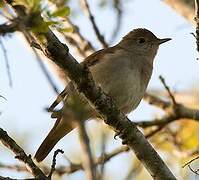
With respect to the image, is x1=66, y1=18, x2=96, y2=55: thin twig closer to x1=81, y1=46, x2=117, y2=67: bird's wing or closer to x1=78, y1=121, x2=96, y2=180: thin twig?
x1=81, y1=46, x2=117, y2=67: bird's wing

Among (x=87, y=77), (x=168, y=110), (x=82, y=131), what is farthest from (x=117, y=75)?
(x=82, y=131)

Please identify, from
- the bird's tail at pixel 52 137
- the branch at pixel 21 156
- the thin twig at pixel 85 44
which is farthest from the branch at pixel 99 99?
the thin twig at pixel 85 44

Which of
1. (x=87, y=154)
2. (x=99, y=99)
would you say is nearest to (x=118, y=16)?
(x=99, y=99)

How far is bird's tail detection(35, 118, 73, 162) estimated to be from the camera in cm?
701

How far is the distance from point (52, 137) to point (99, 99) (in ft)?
8.12

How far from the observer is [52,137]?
285 inches

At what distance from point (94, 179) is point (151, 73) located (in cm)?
525

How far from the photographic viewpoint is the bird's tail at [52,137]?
701cm

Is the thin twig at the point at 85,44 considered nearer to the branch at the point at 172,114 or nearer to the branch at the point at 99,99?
the branch at the point at 172,114

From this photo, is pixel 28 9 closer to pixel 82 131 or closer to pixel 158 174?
pixel 82 131

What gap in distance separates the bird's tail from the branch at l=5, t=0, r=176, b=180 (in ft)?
5.23

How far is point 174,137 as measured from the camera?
769 cm

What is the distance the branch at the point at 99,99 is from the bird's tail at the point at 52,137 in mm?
1594

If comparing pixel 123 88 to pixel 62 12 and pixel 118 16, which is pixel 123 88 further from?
pixel 62 12
